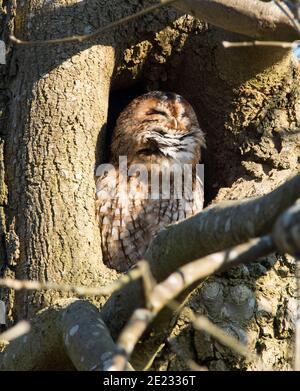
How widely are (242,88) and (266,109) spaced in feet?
0.56

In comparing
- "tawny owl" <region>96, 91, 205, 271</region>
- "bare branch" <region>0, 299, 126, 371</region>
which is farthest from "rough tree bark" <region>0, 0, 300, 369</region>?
"bare branch" <region>0, 299, 126, 371</region>

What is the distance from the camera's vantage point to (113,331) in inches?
118

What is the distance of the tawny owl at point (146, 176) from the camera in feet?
13.9

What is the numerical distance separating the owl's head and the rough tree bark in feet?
0.36

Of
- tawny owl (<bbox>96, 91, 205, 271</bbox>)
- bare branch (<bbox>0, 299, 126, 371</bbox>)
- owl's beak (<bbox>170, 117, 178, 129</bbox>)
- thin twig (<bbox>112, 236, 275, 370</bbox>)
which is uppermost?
owl's beak (<bbox>170, 117, 178, 129</bbox>)

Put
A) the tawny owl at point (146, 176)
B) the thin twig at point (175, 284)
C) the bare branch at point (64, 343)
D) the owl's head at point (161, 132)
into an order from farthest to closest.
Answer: the owl's head at point (161, 132) < the tawny owl at point (146, 176) < the bare branch at point (64, 343) < the thin twig at point (175, 284)

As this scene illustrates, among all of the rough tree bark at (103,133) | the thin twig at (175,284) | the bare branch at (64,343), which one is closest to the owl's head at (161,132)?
the rough tree bark at (103,133)

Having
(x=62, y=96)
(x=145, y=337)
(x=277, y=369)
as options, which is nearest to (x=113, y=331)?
(x=145, y=337)

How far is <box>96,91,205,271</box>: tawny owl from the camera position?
425cm

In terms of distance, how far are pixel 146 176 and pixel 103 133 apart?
1.32 feet

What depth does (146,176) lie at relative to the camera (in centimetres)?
446

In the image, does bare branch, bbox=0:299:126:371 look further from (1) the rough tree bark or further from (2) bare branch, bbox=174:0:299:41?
(2) bare branch, bbox=174:0:299:41

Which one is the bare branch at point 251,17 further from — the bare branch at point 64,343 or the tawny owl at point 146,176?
the bare branch at point 64,343

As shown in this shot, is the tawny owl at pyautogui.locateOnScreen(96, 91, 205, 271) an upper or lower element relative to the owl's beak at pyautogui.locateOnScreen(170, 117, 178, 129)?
lower
